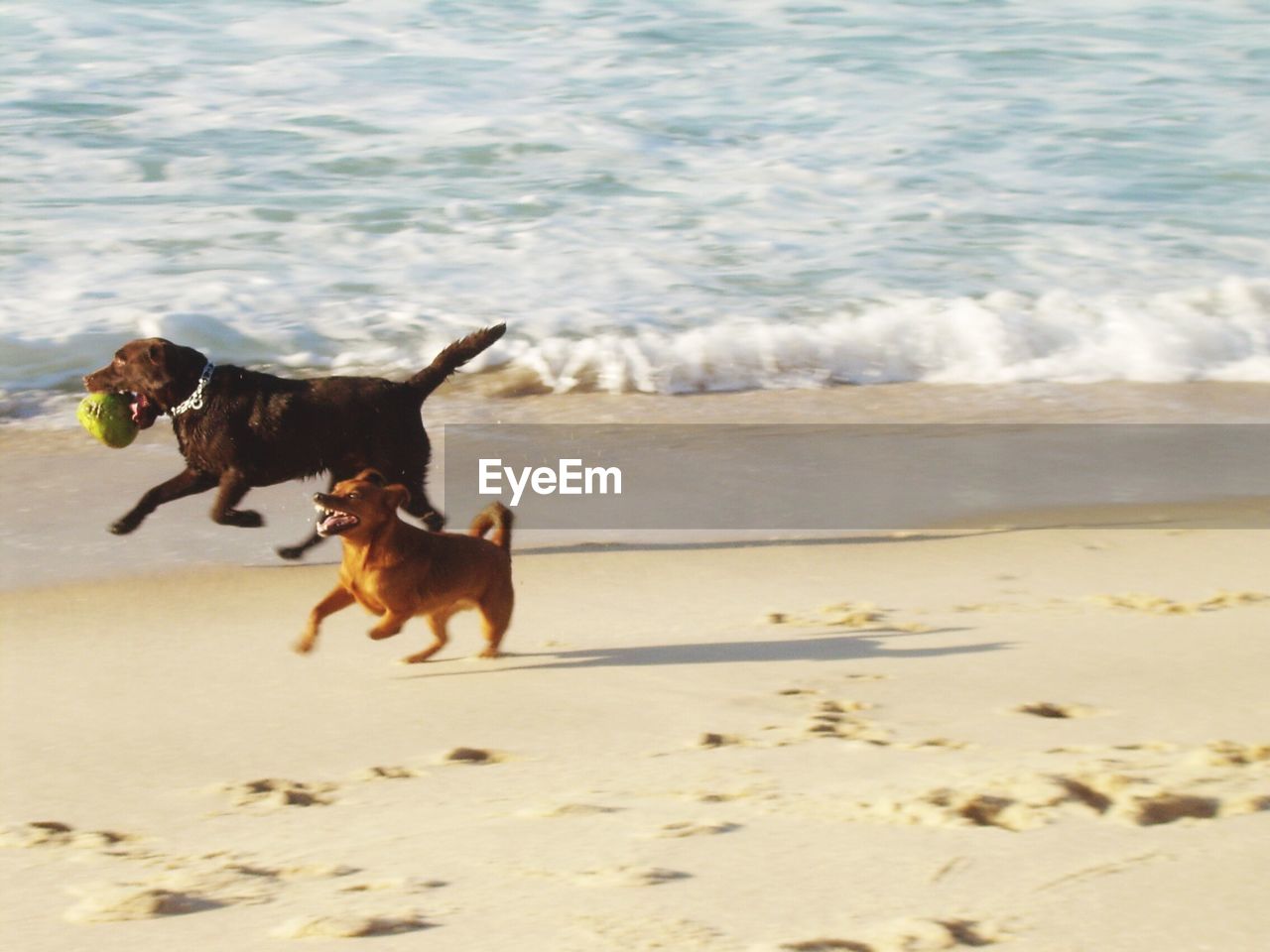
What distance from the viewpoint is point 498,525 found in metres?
4.20

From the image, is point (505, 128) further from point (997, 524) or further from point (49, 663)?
point (49, 663)

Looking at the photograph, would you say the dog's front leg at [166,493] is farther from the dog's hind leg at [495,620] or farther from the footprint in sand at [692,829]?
the footprint in sand at [692,829]

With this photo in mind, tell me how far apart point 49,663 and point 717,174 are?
309 inches

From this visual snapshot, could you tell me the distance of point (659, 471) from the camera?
20.6ft

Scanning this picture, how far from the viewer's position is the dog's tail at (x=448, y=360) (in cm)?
519

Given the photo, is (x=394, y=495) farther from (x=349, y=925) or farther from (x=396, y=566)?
(x=349, y=925)

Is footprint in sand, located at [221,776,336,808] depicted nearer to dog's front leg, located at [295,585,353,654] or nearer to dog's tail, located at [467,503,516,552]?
dog's front leg, located at [295,585,353,654]

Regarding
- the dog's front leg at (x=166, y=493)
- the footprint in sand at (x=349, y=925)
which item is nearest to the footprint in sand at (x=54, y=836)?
the footprint in sand at (x=349, y=925)

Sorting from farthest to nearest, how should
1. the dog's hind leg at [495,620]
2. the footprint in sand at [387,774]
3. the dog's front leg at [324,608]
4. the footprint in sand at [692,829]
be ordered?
the dog's hind leg at [495,620], the dog's front leg at [324,608], the footprint in sand at [387,774], the footprint in sand at [692,829]

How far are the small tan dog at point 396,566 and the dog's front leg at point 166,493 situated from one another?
4.20ft

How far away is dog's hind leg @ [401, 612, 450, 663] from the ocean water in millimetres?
3661

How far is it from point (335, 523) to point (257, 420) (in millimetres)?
1354

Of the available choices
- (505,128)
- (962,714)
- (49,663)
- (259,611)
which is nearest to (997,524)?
(962,714)

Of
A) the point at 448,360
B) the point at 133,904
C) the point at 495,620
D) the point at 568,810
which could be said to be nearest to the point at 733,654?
the point at 495,620
